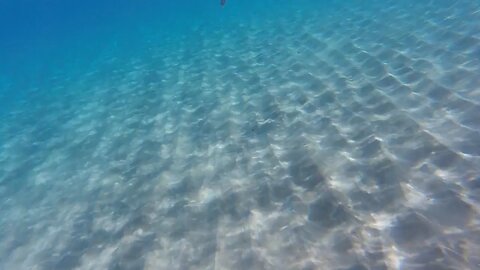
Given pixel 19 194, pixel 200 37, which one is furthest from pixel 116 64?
pixel 19 194

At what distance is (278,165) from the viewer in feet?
21.6

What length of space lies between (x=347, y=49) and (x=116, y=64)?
44.3 feet

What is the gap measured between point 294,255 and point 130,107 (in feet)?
30.2

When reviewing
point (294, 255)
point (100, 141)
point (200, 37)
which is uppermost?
point (294, 255)

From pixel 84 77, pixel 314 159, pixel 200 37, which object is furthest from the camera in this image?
pixel 200 37

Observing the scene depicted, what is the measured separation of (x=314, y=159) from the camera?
6.38 m

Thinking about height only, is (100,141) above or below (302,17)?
above

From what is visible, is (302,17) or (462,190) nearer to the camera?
(462,190)

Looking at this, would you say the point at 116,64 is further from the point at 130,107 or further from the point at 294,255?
the point at 294,255

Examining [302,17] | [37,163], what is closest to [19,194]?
[37,163]

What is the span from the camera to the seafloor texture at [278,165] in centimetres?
467

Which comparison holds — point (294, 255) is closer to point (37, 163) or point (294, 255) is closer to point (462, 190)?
point (462, 190)

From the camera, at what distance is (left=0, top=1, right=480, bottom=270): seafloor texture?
467 cm

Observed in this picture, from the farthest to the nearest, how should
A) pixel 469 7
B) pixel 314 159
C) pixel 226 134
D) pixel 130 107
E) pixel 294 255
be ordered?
pixel 130 107
pixel 469 7
pixel 226 134
pixel 314 159
pixel 294 255
